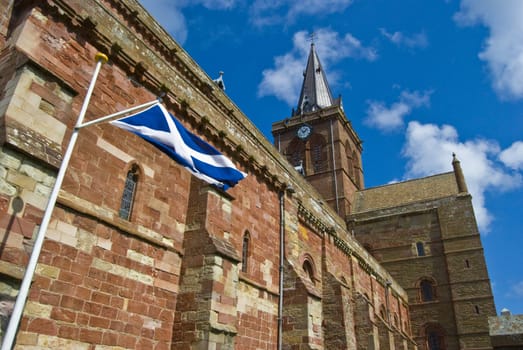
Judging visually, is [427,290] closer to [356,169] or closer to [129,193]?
[356,169]

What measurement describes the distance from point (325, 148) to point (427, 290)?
52.2ft

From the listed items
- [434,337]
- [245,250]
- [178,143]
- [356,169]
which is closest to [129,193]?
[178,143]

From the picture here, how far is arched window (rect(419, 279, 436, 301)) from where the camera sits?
32844 mm

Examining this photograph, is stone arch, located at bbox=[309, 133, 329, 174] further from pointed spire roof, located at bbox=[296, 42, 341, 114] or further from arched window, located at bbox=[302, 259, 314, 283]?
arched window, located at bbox=[302, 259, 314, 283]

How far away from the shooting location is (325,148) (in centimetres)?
4191

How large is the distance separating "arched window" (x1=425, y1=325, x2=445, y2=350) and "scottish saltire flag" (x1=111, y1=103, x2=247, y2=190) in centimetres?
2874

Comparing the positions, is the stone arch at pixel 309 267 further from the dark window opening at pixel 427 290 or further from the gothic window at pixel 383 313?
the dark window opening at pixel 427 290

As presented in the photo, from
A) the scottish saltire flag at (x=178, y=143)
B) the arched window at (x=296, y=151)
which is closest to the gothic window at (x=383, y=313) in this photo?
the arched window at (x=296, y=151)

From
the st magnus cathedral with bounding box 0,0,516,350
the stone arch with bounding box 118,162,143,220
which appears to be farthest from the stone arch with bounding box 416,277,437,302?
the stone arch with bounding box 118,162,143,220

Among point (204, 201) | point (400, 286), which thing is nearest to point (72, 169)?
point (204, 201)

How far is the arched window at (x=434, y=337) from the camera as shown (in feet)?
102

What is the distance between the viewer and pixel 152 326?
8.36 m

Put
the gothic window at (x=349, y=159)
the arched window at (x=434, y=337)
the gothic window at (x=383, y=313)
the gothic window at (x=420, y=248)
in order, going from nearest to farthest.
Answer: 1. the gothic window at (x=383, y=313)
2. the arched window at (x=434, y=337)
3. the gothic window at (x=420, y=248)
4. the gothic window at (x=349, y=159)

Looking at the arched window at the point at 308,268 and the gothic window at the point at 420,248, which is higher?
the gothic window at the point at 420,248
